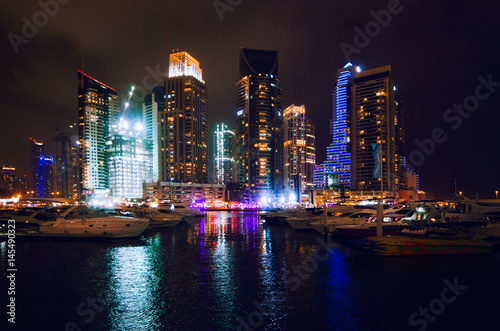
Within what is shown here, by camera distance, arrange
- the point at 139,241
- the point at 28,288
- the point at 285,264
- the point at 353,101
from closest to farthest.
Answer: the point at 28,288 < the point at 285,264 < the point at 139,241 < the point at 353,101

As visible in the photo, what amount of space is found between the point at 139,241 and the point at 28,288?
48.4 feet

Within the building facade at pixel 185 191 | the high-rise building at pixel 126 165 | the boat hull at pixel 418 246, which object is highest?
the high-rise building at pixel 126 165

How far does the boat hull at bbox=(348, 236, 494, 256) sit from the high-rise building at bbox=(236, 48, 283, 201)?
514 ft

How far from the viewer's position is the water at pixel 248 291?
10.5 metres

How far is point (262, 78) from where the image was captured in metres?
188

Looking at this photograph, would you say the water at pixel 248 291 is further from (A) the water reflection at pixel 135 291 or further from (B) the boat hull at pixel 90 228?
(B) the boat hull at pixel 90 228

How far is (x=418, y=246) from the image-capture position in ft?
64.8

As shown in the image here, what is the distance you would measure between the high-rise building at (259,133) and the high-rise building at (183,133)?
26517 millimetres

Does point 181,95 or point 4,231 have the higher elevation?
point 181,95

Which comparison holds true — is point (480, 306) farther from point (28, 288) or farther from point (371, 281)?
point (28, 288)

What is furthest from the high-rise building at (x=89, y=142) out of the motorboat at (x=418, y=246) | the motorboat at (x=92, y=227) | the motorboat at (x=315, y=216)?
the motorboat at (x=418, y=246)

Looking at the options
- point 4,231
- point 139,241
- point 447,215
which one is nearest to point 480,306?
point 447,215

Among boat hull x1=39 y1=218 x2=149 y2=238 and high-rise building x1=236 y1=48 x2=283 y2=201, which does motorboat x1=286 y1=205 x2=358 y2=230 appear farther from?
high-rise building x1=236 y1=48 x2=283 y2=201

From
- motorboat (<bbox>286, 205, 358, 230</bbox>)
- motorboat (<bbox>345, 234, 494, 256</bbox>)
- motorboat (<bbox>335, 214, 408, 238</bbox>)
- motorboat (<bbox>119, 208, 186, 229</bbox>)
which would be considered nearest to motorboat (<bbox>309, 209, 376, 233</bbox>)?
motorboat (<bbox>335, 214, 408, 238</bbox>)
